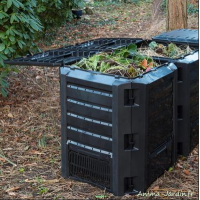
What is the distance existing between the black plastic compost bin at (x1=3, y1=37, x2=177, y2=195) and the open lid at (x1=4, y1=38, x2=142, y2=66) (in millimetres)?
31

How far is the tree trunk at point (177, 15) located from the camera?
790 centimetres

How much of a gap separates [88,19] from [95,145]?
9.66m

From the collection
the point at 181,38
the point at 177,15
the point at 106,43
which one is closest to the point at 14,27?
the point at 106,43

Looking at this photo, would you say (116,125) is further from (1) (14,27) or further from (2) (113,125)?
(1) (14,27)

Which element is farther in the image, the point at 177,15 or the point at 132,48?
the point at 177,15

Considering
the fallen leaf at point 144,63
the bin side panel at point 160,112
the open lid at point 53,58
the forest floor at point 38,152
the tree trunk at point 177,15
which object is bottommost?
the forest floor at point 38,152

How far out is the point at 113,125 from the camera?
338cm

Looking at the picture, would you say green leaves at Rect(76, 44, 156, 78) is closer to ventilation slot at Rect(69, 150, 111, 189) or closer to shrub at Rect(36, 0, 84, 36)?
ventilation slot at Rect(69, 150, 111, 189)

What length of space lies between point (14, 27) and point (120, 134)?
2.33 m

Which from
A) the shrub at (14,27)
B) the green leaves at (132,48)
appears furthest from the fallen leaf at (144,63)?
the shrub at (14,27)

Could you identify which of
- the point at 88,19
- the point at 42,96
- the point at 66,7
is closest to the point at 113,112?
the point at 42,96

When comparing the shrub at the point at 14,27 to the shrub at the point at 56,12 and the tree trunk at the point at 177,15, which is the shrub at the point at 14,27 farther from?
the shrub at the point at 56,12

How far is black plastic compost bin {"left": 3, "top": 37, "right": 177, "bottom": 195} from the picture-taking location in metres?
3.36

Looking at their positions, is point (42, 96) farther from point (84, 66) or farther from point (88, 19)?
point (88, 19)
